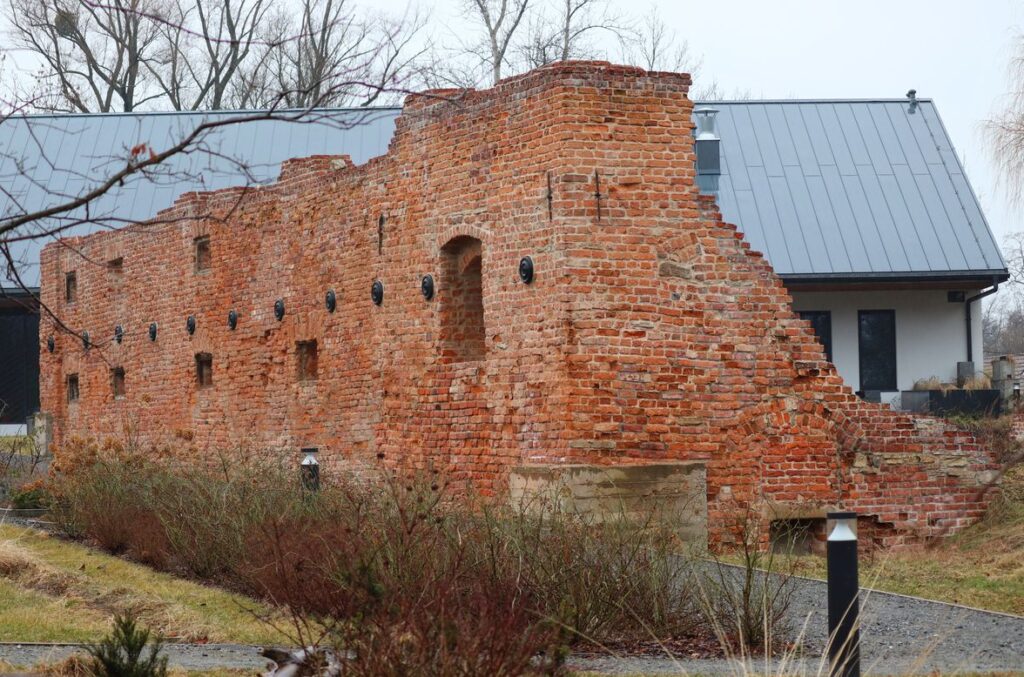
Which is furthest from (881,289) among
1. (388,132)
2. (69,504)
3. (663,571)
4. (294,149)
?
(663,571)

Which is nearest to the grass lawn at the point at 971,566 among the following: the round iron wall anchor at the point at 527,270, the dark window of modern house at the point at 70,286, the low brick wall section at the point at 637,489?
the low brick wall section at the point at 637,489

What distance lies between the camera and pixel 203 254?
21.6m

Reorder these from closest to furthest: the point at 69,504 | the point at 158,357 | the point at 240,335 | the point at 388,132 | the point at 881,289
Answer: the point at 69,504 → the point at 240,335 → the point at 158,357 → the point at 881,289 → the point at 388,132

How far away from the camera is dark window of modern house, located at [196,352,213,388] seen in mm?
21406

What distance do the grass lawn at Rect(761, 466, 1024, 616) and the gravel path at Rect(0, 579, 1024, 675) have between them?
40cm

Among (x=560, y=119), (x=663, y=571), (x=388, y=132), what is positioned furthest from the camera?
(x=388, y=132)

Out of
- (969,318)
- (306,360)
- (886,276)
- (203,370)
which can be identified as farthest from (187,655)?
(969,318)

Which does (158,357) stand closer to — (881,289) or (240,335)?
(240,335)

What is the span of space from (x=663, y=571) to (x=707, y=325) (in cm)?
450

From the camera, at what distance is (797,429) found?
13.8m

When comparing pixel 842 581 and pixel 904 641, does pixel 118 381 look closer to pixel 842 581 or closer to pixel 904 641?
pixel 904 641

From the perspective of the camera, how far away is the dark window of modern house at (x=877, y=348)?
2620 centimetres

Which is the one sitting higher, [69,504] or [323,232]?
[323,232]

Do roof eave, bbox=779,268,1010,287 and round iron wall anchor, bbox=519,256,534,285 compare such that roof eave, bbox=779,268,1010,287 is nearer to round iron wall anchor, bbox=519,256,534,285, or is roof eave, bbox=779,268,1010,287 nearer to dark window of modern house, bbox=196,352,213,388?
dark window of modern house, bbox=196,352,213,388
